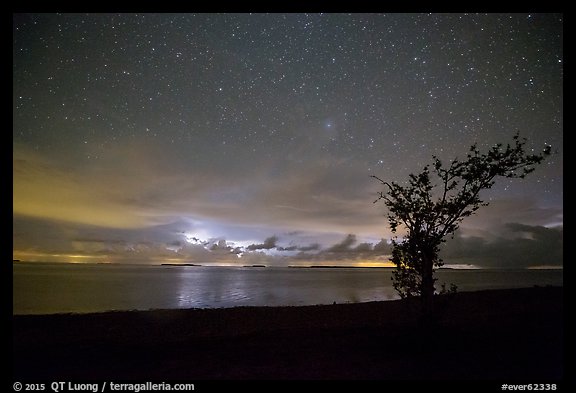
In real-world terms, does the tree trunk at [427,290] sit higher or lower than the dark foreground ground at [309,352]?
higher

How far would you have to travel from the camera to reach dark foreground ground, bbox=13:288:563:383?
28.3 ft

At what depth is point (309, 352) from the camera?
10469 mm

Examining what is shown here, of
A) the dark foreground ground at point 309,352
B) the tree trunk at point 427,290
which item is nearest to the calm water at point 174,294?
the dark foreground ground at point 309,352

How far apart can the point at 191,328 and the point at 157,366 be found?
7267 mm

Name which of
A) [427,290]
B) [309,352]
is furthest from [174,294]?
[427,290]

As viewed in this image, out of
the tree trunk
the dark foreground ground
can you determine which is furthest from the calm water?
the tree trunk

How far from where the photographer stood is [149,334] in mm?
14805

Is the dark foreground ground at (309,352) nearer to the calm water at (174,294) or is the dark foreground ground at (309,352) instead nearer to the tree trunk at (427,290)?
the tree trunk at (427,290)

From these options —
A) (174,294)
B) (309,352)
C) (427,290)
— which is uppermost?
(427,290)

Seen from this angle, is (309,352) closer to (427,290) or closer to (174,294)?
(427,290)

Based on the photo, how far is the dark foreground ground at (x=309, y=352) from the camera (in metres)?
8.62

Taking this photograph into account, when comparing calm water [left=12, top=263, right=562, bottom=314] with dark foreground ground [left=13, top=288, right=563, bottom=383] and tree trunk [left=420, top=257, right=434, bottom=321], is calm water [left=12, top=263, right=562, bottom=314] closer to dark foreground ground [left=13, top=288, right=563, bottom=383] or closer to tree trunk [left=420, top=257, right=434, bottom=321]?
dark foreground ground [left=13, top=288, right=563, bottom=383]
